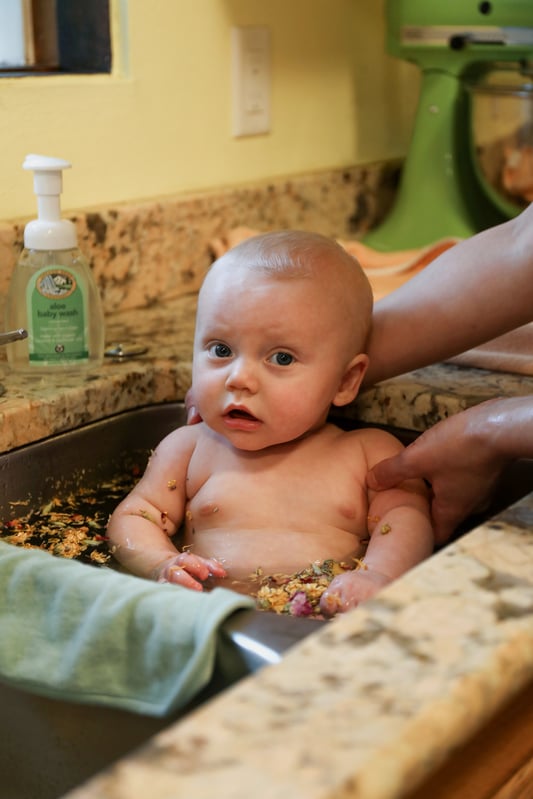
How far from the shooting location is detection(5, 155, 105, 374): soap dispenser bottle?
1113 mm

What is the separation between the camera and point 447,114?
5.40 feet

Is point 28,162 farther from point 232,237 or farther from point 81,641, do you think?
point 81,641

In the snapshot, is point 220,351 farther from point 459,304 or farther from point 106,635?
point 106,635

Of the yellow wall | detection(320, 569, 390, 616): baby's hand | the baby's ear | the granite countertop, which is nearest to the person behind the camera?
the granite countertop

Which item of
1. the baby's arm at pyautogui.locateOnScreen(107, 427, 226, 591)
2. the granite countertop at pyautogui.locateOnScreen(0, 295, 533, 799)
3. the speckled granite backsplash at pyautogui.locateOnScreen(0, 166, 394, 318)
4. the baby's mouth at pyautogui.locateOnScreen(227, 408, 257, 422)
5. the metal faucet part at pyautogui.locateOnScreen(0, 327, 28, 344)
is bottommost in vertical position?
the baby's arm at pyautogui.locateOnScreen(107, 427, 226, 591)

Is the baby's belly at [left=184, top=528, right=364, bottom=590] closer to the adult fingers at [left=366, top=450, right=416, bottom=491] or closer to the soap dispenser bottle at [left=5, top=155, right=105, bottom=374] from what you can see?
the adult fingers at [left=366, top=450, right=416, bottom=491]

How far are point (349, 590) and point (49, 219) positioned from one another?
50 cm

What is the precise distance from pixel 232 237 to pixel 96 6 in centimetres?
33

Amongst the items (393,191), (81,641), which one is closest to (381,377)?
(81,641)

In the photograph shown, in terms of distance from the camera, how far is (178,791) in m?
0.44

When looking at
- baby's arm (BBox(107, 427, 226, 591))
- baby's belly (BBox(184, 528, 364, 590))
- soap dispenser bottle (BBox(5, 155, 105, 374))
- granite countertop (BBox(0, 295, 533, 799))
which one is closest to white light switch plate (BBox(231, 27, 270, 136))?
soap dispenser bottle (BBox(5, 155, 105, 374))

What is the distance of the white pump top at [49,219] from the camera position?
3.61ft

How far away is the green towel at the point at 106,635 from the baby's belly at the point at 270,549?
29 centimetres

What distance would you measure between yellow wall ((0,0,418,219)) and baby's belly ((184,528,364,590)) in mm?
469
